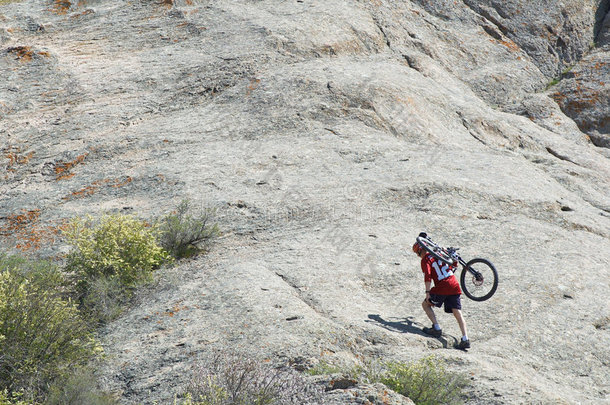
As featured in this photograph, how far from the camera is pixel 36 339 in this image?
7.72 metres

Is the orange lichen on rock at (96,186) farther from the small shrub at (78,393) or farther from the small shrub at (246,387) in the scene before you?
the small shrub at (246,387)

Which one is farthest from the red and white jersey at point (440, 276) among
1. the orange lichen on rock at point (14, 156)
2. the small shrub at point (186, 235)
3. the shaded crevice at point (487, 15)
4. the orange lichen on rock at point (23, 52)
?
the shaded crevice at point (487, 15)

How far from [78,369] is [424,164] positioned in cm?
886

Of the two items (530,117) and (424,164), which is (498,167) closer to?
(424,164)

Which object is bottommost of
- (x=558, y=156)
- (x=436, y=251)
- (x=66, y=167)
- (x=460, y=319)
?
(x=66, y=167)

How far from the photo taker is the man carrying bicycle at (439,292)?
28.8 ft

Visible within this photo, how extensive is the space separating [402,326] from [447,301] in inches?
30.3

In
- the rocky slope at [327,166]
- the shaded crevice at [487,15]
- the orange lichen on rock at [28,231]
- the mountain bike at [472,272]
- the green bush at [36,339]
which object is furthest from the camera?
the shaded crevice at [487,15]

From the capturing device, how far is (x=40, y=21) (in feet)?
58.8

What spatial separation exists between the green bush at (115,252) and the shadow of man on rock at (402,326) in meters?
3.66

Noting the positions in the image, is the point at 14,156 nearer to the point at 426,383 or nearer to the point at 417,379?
the point at 417,379

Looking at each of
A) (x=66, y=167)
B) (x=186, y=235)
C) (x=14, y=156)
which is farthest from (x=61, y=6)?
(x=186, y=235)

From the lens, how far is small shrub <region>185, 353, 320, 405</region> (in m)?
6.57

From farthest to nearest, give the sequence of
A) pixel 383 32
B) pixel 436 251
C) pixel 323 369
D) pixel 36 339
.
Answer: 1. pixel 383 32
2. pixel 436 251
3. pixel 36 339
4. pixel 323 369
